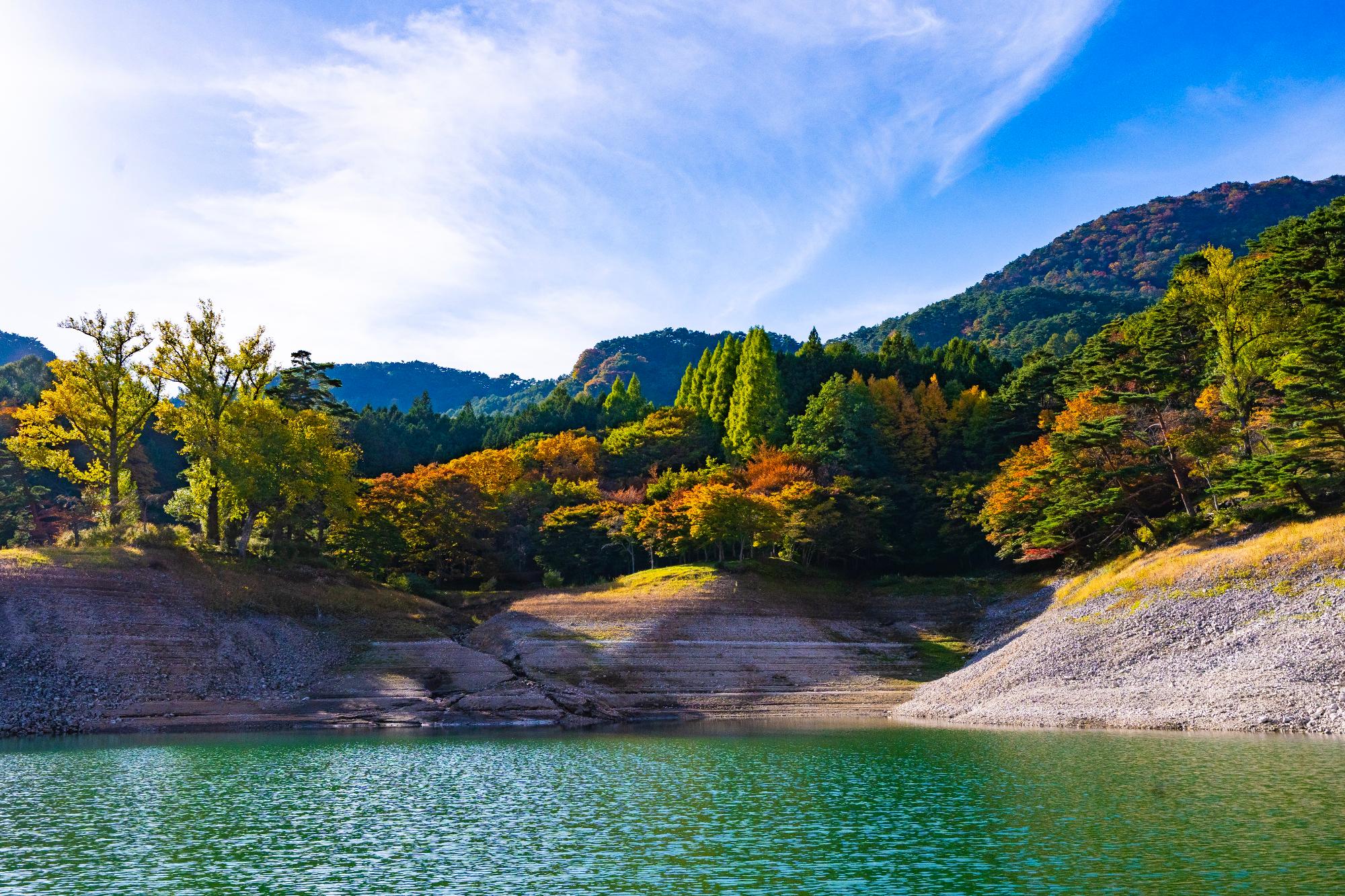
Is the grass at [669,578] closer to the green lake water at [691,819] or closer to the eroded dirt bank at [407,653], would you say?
the eroded dirt bank at [407,653]

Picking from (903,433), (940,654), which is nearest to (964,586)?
(940,654)

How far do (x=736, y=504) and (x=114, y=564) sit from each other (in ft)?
128

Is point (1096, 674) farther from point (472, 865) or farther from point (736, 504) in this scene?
point (472, 865)

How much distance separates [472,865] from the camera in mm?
17703

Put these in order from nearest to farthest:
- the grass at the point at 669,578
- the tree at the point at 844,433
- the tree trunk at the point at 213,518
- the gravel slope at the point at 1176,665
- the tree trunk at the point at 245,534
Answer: the gravel slope at the point at 1176,665
the tree trunk at the point at 245,534
the tree trunk at the point at 213,518
the grass at the point at 669,578
the tree at the point at 844,433

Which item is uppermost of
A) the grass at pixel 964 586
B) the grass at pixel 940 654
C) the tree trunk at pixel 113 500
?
the tree trunk at pixel 113 500

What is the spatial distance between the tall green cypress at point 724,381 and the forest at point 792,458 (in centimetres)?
25

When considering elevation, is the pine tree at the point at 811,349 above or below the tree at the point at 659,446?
above

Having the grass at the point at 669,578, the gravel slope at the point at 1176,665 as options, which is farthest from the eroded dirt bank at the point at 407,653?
the gravel slope at the point at 1176,665

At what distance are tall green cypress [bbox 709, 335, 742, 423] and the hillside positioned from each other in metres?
47.9

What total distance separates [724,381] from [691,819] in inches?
2980

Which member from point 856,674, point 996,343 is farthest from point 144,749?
point 996,343

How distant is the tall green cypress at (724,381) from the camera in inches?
3713

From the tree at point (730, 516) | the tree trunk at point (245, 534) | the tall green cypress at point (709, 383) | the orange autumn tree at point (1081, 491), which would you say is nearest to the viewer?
the orange autumn tree at point (1081, 491)
